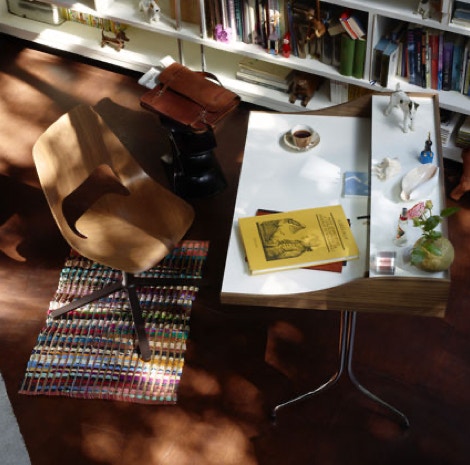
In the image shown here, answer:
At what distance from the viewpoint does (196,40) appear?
3.95m

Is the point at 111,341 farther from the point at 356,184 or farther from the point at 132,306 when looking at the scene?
the point at 356,184

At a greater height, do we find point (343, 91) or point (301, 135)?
point (301, 135)

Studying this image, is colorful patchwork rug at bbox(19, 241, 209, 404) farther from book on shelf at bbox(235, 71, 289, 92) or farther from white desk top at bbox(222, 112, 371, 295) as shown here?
book on shelf at bbox(235, 71, 289, 92)

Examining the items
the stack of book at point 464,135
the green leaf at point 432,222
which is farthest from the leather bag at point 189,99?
the green leaf at point 432,222

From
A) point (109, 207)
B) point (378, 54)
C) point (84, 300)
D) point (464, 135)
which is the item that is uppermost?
point (378, 54)

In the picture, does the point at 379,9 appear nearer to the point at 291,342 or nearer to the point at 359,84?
the point at 359,84

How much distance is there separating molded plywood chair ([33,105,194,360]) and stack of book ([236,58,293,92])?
49.0 inches

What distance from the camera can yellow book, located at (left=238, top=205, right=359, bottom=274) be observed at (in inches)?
91.0

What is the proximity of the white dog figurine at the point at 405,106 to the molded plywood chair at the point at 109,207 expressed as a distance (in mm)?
887

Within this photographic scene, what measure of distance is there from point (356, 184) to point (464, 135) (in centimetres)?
123

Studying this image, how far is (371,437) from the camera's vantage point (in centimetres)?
275

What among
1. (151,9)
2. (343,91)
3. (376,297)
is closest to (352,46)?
(343,91)

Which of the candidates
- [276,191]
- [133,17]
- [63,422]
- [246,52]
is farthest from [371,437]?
[133,17]

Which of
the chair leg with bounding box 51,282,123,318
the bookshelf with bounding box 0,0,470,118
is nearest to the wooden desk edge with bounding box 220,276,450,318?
the chair leg with bounding box 51,282,123,318
